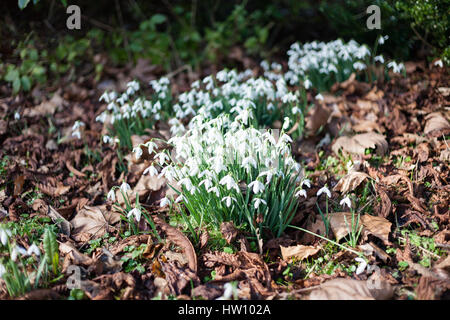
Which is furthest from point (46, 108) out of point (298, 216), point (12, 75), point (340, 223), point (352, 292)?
point (352, 292)

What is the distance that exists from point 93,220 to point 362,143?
79.5 inches

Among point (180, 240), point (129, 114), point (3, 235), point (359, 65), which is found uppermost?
point (359, 65)

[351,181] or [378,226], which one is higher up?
[351,181]

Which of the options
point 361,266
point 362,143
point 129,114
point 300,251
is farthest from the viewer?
point 129,114

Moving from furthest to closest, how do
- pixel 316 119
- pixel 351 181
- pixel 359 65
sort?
pixel 359 65
pixel 316 119
pixel 351 181

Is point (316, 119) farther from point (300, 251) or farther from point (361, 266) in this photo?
point (361, 266)

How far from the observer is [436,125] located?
2.98m

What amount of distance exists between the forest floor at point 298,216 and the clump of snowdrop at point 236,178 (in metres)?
0.12

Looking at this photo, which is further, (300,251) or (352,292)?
(300,251)

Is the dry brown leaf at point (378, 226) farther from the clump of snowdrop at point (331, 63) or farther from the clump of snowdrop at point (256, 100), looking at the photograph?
the clump of snowdrop at point (331, 63)

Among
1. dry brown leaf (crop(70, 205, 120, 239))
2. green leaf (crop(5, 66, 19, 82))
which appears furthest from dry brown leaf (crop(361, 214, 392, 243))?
green leaf (crop(5, 66, 19, 82))

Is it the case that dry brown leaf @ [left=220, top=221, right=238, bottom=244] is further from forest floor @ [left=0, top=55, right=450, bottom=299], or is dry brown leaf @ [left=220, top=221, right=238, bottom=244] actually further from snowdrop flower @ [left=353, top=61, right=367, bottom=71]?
snowdrop flower @ [left=353, top=61, right=367, bottom=71]

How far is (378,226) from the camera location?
2.15 meters

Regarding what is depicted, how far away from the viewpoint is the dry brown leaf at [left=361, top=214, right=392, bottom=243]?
2.11 meters
